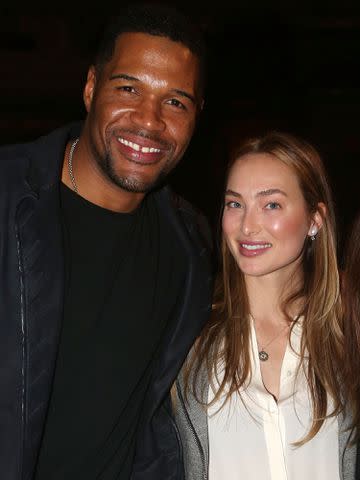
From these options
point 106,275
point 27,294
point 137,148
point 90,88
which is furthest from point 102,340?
point 90,88

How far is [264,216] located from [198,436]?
681 mm

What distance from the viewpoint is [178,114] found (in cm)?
181

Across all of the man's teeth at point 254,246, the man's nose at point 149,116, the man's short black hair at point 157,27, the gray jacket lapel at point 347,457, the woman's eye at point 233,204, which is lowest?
the gray jacket lapel at point 347,457

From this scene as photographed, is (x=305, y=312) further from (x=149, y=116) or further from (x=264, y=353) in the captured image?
(x=149, y=116)

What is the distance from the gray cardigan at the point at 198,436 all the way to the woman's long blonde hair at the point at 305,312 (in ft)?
0.10

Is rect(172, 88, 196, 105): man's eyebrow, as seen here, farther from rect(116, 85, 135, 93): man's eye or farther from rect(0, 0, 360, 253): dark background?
rect(0, 0, 360, 253): dark background

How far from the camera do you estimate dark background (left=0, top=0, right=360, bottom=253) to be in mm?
4941

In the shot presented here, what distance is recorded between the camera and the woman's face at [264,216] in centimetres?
201

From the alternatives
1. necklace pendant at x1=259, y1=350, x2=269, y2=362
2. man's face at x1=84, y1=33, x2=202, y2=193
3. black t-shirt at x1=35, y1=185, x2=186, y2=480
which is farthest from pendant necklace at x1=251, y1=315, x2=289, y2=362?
man's face at x1=84, y1=33, x2=202, y2=193

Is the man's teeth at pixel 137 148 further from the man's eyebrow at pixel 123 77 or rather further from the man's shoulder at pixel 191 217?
the man's shoulder at pixel 191 217

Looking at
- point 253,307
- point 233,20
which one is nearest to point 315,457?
point 253,307

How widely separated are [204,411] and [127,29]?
111 centimetres

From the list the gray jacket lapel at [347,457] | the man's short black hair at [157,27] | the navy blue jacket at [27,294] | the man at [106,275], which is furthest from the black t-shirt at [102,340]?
the gray jacket lapel at [347,457]

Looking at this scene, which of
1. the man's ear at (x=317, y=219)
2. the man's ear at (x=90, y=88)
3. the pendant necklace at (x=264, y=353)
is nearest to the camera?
the man's ear at (x=90, y=88)
